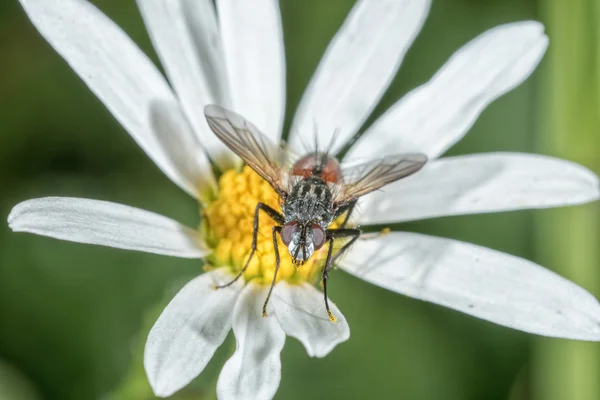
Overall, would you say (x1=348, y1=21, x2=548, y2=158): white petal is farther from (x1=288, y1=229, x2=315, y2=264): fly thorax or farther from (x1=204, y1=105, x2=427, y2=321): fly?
(x1=288, y1=229, x2=315, y2=264): fly thorax

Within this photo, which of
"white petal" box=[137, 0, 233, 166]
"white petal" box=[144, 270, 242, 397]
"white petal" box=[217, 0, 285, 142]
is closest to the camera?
"white petal" box=[144, 270, 242, 397]

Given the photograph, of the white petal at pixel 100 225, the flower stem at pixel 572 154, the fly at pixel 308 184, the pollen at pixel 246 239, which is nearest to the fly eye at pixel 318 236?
the fly at pixel 308 184

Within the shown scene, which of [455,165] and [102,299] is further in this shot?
[102,299]

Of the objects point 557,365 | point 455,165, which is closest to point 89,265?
point 455,165

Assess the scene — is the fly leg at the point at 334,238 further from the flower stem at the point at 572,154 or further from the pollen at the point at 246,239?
the flower stem at the point at 572,154

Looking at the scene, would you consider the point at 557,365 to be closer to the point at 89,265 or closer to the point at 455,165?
the point at 455,165

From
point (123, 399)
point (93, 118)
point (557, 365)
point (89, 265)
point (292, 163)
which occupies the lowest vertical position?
A: point (557, 365)

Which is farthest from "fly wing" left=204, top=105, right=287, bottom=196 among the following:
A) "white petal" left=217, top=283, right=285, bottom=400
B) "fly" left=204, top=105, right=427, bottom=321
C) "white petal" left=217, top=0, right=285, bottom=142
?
"white petal" left=217, top=283, right=285, bottom=400
